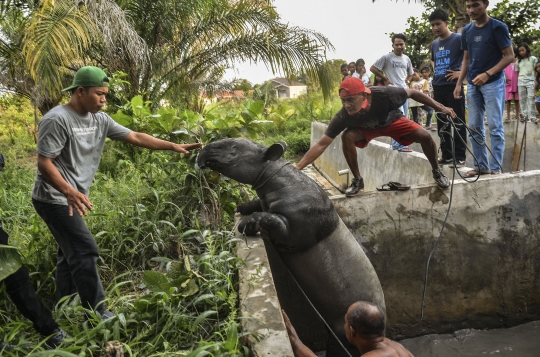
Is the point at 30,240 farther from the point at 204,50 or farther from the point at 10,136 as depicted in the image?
the point at 10,136

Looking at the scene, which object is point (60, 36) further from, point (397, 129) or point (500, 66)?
point (500, 66)

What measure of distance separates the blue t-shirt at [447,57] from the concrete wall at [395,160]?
1.07 metres

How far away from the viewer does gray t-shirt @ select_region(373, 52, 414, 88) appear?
7.71 metres

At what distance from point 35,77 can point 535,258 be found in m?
7.23

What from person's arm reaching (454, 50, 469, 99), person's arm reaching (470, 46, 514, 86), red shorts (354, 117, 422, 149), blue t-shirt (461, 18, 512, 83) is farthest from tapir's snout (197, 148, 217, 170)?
person's arm reaching (454, 50, 469, 99)

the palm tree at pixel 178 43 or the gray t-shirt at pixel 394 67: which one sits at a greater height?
the palm tree at pixel 178 43

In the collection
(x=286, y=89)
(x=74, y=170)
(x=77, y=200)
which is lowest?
(x=77, y=200)

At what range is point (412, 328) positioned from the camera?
552 centimetres

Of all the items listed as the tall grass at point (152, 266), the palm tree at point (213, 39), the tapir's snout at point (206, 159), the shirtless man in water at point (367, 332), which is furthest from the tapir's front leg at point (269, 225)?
the palm tree at point (213, 39)

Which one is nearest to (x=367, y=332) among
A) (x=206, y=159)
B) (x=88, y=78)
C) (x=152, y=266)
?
(x=206, y=159)

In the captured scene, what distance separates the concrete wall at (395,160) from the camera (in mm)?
6736

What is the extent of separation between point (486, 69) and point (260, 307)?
4170 millimetres

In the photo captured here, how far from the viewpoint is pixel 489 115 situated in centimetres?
545

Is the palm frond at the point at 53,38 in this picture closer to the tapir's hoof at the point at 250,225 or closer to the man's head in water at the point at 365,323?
the tapir's hoof at the point at 250,225
